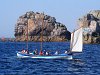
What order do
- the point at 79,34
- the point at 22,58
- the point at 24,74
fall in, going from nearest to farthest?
the point at 24,74 < the point at 79,34 < the point at 22,58

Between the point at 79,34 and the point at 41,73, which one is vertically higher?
the point at 79,34

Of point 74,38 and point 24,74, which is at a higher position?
point 74,38

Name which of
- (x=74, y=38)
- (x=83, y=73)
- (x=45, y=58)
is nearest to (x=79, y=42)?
(x=74, y=38)

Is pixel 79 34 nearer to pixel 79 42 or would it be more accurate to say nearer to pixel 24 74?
pixel 79 42

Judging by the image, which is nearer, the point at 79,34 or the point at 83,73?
the point at 83,73

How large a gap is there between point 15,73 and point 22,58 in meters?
39.2

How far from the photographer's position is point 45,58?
101 metres

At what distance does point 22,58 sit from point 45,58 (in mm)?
6189

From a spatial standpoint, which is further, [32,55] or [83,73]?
[32,55]

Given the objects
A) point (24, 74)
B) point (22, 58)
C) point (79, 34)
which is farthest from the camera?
point (22, 58)

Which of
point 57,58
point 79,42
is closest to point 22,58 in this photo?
point 57,58

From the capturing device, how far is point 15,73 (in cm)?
6394

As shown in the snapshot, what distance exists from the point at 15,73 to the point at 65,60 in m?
34.4

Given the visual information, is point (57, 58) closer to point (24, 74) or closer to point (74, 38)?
point (74, 38)
